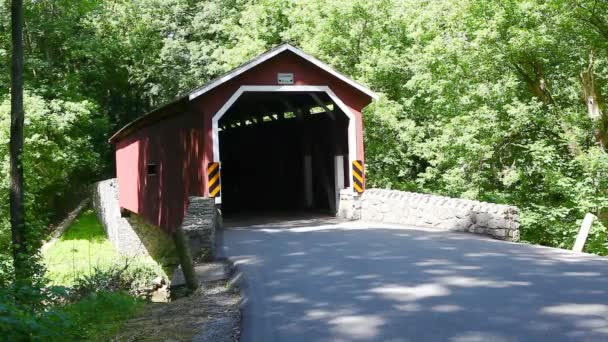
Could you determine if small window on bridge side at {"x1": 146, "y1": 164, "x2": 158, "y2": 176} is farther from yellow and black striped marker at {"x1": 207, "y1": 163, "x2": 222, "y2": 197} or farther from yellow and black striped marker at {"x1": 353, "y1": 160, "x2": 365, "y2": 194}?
yellow and black striped marker at {"x1": 353, "y1": 160, "x2": 365, "y2": 194}

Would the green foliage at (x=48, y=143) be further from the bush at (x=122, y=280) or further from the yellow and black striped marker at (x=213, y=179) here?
the yellow and black striped marker at (x=213, y=179)

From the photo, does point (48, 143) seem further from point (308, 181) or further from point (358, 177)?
point (358, 177)

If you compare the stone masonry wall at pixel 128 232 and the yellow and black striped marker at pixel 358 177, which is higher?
the yellow and black striped marker at pixel 358 177

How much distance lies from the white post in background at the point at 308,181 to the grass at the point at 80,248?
638 cm

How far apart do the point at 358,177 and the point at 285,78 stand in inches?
95.2

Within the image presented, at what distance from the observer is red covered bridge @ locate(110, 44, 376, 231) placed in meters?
12.0

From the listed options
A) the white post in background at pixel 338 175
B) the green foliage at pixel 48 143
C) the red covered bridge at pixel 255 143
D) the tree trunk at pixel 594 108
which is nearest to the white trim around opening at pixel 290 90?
the red covered bridge at pixel 255 143

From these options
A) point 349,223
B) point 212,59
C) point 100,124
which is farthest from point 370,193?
point 100,124

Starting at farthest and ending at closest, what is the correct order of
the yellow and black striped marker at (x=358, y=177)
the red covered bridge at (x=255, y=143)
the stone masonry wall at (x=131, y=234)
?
the stone masonry wall at (x=131, y=234) → the yellow and black striped marker at (x=358, y=177) → the red covered bridge at (x=255, y=143)

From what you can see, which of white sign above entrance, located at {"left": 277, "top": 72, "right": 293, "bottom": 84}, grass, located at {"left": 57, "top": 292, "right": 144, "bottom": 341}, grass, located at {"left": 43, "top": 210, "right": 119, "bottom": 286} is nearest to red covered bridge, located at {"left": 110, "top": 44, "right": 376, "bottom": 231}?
white sign above entrance, located at {"left": 277, "top": 72, "right": 293, "bottom": 84}

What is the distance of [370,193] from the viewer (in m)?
12.4

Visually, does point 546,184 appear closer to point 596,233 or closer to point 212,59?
point 596,233

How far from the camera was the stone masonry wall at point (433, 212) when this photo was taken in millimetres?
8977

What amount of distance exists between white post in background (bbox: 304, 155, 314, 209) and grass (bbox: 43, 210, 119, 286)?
6376mm
